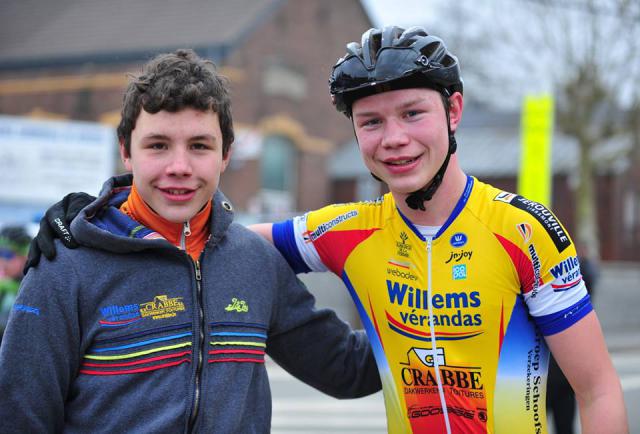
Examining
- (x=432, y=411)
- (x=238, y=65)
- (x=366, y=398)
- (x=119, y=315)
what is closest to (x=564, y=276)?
(x=432, y=411)

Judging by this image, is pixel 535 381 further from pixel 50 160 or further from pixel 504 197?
pixel 50 160

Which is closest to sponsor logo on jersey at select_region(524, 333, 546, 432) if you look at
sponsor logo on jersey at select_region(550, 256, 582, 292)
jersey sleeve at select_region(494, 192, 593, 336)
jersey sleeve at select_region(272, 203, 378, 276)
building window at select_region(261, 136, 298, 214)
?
jersey sleeve at select_region(494, 192, 593, 336)

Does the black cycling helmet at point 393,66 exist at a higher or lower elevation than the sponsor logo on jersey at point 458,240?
higher

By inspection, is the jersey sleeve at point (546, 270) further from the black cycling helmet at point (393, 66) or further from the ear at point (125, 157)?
the ear at point (125, 157)

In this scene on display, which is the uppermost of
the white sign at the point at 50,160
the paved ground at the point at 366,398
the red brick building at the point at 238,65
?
the red brick building at the point at 238,65

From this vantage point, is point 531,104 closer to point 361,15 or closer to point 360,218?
point 360,218

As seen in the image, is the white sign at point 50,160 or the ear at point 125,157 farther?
the white sign at point 50,160

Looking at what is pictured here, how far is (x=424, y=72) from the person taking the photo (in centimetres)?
264

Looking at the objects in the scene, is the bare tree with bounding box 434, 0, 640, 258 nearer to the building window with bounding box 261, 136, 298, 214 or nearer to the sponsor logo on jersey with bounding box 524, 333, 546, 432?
the building window with bounding box 261, 136, 298, 214

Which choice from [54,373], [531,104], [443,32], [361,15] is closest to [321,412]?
[531,104]

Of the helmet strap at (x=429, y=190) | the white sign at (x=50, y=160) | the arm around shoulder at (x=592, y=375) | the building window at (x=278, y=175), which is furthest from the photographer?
the building window at (x=278, y=175)

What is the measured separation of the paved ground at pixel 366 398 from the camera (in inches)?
334

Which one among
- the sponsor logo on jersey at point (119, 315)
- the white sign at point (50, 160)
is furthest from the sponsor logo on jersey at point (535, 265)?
the white sign at point (50, 160)

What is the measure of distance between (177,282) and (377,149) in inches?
31.1
